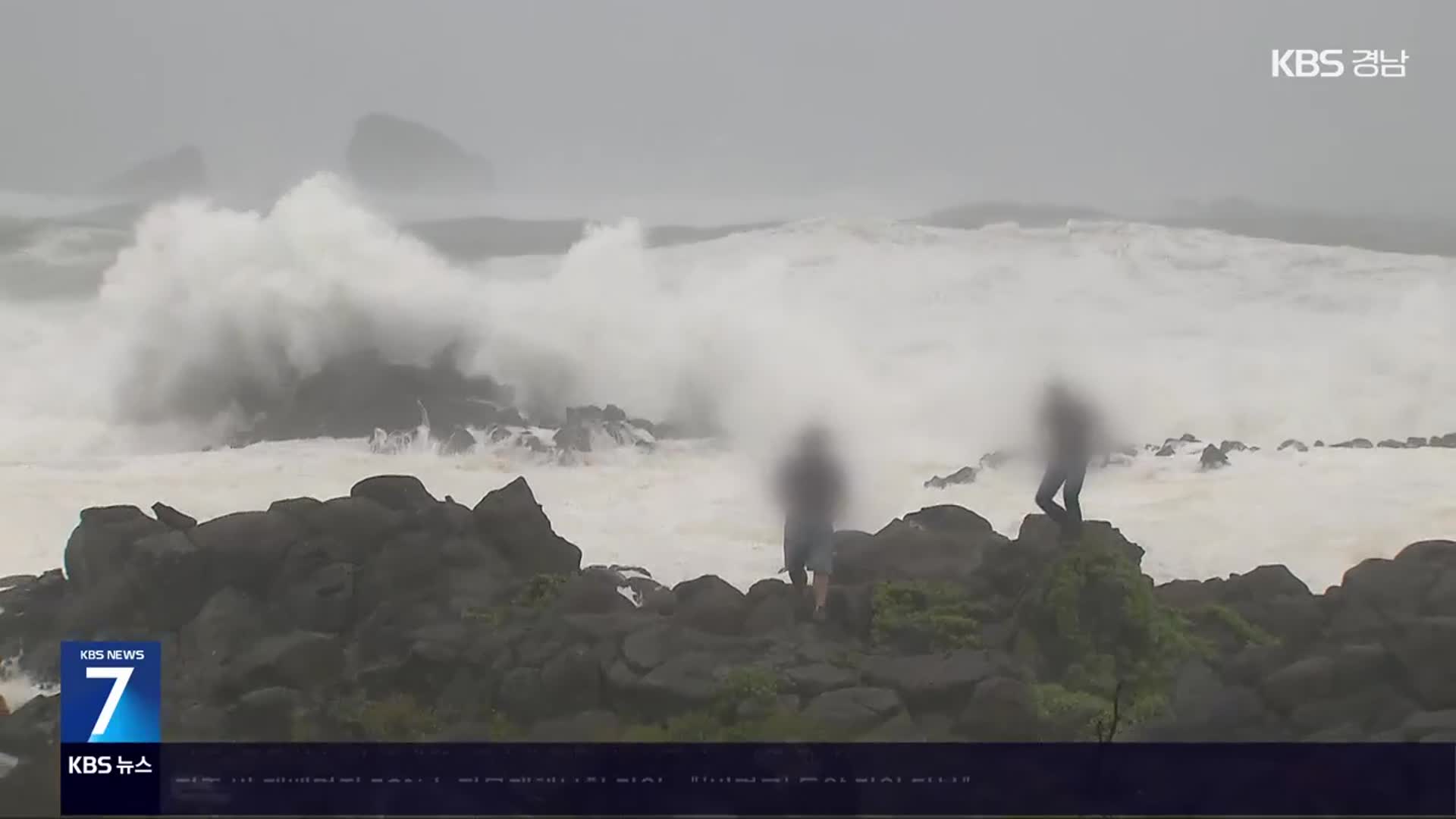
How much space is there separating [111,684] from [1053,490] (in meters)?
4.23

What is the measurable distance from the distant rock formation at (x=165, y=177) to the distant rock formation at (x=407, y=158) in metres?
0.72

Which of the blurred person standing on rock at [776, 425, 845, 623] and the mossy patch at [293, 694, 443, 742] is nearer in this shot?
the mossy patch at [293, 694, 443, 742]

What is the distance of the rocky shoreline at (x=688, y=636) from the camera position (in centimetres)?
519

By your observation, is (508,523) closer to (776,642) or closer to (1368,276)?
(776,642)

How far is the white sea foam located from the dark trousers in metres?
0.14

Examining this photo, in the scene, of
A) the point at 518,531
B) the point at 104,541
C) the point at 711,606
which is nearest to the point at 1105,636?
the point at 711,606

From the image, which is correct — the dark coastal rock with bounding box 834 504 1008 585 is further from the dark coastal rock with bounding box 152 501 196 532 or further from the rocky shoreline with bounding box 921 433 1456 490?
the dark coastal rock with bounding box 152 501 196 532

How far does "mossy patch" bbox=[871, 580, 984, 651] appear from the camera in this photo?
5434 mm

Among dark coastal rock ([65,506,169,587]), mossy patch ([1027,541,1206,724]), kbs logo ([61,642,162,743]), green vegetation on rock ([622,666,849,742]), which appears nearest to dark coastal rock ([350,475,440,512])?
dark coastal rock ([65,506,169,587])

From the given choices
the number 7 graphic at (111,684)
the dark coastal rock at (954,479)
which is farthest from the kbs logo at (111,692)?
the dark coastal rock at (954,479)

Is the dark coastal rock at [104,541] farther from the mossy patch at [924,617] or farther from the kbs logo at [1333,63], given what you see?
the kbs logo at [1333,63]

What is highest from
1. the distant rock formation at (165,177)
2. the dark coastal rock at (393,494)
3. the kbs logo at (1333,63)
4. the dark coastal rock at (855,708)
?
the kbs logo at (1333,63)

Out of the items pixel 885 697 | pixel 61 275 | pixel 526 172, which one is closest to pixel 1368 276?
pixel 885 697

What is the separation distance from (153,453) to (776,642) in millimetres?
3095
